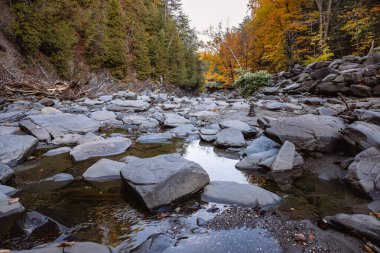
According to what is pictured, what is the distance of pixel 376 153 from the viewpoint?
2.18 metres

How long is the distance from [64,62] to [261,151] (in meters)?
11.0

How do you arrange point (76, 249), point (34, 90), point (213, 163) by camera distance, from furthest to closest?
1. point (34, 90)
2. point (213, 163)
3. point (76, 249)

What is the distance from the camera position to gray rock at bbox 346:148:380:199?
6.50ft

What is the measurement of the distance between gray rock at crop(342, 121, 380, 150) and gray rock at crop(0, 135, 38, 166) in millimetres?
3795

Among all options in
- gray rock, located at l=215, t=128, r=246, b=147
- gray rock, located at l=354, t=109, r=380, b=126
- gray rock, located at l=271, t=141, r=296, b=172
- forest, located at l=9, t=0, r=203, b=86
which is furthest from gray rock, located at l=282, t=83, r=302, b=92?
forest, located at l=9, t=0, r=203, b=86

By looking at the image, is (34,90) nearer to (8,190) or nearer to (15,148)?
(15,148)

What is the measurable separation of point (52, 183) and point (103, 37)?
43.1 feet

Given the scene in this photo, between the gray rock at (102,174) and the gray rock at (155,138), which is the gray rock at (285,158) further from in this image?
the gray rock at (155,138)

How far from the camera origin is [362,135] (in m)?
2.55

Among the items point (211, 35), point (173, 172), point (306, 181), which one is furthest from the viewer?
point (211, 35)

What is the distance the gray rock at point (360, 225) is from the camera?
136 cm

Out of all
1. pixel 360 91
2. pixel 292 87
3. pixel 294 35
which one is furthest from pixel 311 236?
pixel 294 35

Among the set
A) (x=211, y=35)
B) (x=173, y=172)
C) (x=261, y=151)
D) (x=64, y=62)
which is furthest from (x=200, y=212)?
(x=211, y=35)

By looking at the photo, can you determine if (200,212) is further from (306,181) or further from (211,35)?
(211,35)
